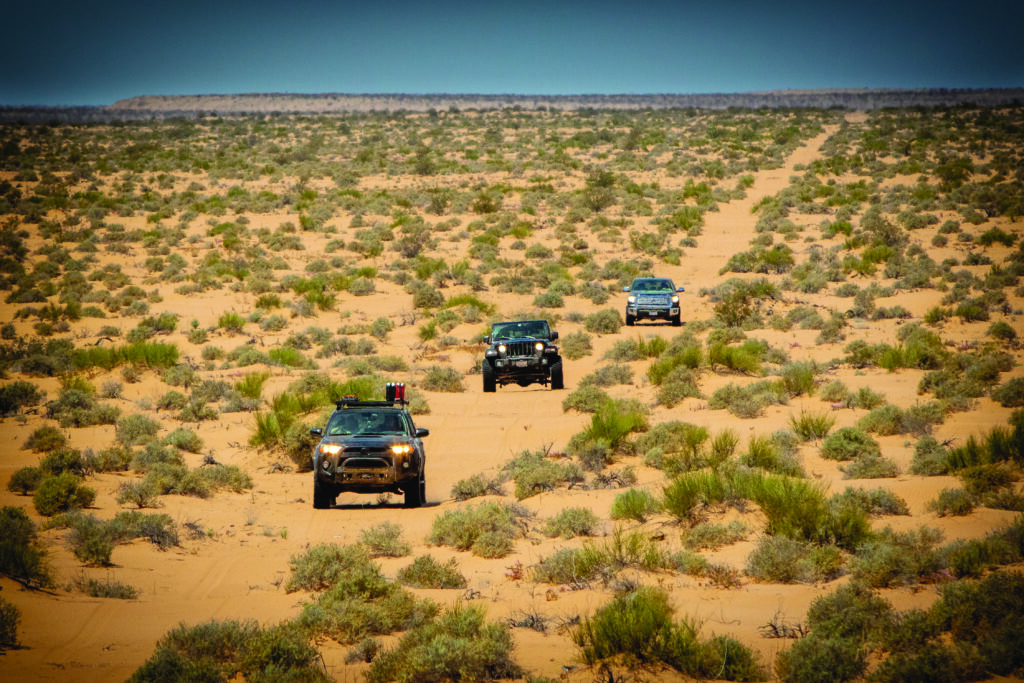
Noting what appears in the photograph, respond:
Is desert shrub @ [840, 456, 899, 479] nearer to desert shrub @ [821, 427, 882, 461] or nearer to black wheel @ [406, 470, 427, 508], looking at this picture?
desert shrub @ [821, 427, 882, 461]

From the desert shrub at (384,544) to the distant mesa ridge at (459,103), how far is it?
3911 inches

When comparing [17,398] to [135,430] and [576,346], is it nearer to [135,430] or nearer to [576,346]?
[135,430]

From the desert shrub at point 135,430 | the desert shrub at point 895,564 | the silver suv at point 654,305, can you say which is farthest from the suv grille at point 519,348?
the desert shrub at point 895,564

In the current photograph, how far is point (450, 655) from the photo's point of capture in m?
8.20

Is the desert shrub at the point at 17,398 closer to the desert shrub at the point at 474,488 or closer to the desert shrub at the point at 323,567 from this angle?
the desert shrub at the point at 474,488

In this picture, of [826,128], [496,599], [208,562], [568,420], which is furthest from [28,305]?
[826,128]

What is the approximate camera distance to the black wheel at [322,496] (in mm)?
13922

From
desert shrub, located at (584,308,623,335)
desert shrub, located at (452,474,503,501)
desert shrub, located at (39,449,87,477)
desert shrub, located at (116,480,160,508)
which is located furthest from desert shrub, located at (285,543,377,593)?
desert shrub, located at (584,308,623,335)

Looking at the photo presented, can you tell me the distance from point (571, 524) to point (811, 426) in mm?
7242

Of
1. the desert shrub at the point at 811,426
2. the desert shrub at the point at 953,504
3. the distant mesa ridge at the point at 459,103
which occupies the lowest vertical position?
the desert shrub at the point at 953,504

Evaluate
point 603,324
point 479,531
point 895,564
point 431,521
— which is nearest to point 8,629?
point 479,531

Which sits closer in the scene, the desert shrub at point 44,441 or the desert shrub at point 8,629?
the desert shrub at point 8,629

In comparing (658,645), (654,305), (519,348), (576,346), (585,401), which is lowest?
(658,645)

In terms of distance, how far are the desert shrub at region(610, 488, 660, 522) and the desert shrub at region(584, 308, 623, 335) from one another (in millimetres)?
17430
